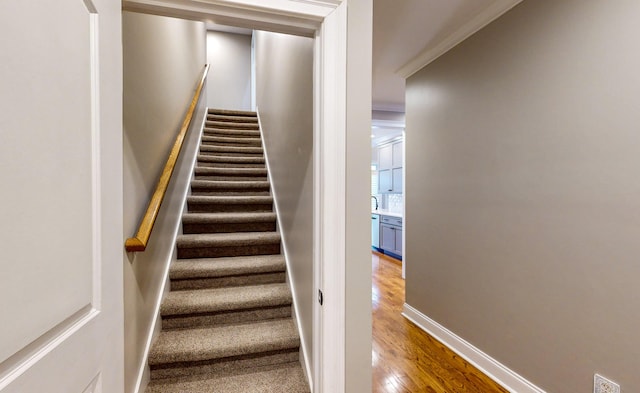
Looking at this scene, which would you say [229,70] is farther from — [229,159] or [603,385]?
[603,385]

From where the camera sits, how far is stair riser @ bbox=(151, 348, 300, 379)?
5.35ft

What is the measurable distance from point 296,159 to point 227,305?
3.62ft

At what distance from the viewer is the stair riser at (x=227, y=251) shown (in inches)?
91.3

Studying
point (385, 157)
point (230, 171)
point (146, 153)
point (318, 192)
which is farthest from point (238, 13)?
point (385, 157)

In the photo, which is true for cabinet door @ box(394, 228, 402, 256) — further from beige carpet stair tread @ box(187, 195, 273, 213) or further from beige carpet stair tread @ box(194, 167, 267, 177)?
beige carpet stair tread @ box(187, 195, 273, 213)

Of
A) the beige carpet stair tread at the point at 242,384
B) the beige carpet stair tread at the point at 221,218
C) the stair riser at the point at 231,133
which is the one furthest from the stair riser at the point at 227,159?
the beige carpet stair tread at the point at 242,384

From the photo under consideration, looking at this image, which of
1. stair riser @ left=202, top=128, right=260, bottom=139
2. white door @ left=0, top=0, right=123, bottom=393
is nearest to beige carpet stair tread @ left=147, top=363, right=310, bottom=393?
white door @ left=0, top=0, right=123, bottom=393

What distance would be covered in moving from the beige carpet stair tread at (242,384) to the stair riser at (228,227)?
1.22 m

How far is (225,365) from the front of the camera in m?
1.69

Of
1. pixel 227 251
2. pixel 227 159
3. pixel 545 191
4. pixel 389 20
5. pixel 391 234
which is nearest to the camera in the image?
pixel 545 191

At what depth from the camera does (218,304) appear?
6.19 feet

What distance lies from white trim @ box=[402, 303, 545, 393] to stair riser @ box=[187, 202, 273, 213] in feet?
6.19

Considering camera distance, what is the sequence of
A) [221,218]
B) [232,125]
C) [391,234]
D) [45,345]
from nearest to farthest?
[45,345]
[221,218]
[232,125]
[391,234]

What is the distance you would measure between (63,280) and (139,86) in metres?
1.25
